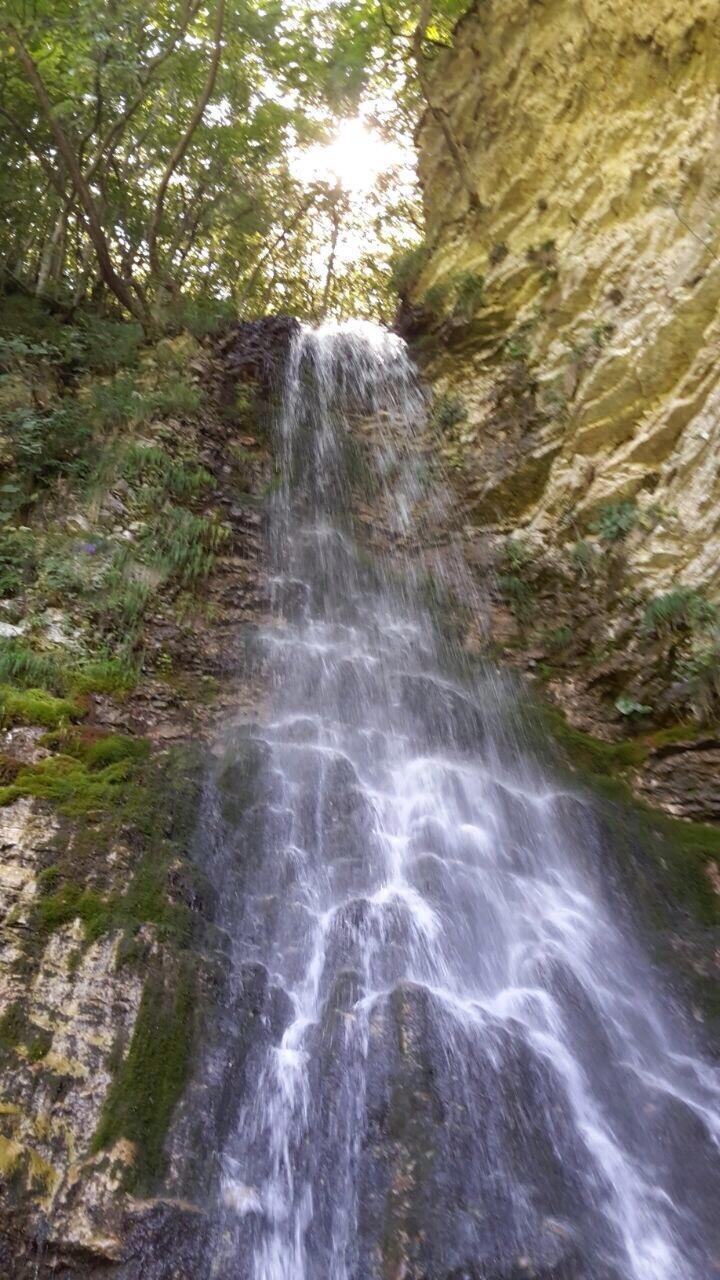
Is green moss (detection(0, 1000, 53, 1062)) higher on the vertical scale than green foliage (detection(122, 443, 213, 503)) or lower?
lower

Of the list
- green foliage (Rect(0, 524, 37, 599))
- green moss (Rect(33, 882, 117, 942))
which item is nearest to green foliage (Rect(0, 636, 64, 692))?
green foliage (Rect(0, 524, 37, 599))

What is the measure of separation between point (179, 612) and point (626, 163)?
753 centimetres

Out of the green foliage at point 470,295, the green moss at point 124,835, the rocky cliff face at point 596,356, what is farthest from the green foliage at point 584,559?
the green foliage at point 470,295

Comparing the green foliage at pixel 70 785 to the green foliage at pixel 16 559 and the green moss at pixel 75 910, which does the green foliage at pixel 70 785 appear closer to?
the green moss at pixel 75 910

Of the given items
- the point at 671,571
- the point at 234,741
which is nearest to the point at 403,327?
the point at 671,571

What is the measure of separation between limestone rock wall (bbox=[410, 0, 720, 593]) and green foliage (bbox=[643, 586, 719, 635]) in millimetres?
223

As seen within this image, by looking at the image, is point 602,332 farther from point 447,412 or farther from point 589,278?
point 447,412

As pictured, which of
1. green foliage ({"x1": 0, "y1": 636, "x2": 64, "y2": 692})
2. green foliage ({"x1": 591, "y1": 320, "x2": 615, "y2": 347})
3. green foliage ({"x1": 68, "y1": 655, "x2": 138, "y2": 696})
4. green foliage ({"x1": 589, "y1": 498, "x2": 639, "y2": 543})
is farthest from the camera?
green foliage ({"x1": 591, "y1": 320, "x2": 615, "y2": 347})

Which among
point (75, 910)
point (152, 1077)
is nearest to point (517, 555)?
point (75, 910)

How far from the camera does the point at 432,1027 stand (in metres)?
4.55

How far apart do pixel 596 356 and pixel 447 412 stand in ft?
8.41

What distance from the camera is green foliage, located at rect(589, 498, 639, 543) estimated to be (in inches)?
320

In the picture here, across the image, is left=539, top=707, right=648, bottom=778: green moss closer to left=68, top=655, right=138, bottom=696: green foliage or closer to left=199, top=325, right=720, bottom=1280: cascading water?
left=199, top=325, right=720, bottom=1280: cascading water

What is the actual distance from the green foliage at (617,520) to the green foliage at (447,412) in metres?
3.44
